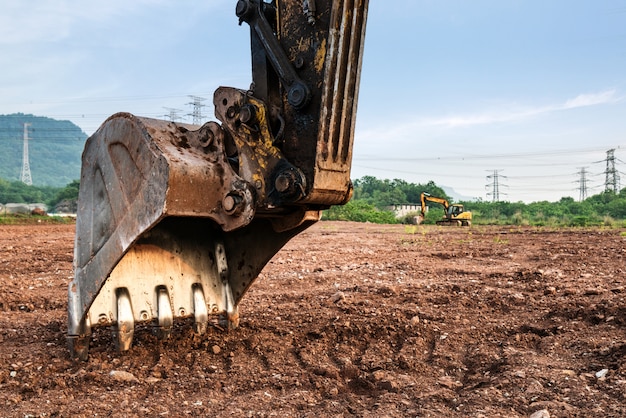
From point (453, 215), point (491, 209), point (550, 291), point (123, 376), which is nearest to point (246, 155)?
point (123, 376)

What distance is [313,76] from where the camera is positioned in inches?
134

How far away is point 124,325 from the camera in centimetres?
388

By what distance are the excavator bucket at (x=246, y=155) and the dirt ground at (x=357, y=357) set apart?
0.50m

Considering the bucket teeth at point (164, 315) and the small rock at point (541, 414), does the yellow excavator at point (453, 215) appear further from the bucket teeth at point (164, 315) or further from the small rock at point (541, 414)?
the small rock at point (541, 414)

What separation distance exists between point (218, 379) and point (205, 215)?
3.18 ft

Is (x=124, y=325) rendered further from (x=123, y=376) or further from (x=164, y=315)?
(x=123, y=376)

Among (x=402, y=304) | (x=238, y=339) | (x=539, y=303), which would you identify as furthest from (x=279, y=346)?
(x=539, y=303)

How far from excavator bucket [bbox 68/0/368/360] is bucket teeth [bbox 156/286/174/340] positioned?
0.21 meters

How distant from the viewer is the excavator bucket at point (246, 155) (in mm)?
3303

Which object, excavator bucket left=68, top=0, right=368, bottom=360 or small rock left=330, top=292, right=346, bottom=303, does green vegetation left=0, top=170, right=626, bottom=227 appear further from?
excavator bucket left=68, top=0, right=368, bottom=360

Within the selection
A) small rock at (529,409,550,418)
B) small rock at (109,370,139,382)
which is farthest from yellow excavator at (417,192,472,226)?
small rock at (529,409,550,418)

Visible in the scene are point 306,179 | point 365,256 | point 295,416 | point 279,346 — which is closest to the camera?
point 295,416

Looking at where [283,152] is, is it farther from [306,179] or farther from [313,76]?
[313,76]

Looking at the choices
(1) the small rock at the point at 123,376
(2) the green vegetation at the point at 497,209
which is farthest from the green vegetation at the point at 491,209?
(1) the small rock at the point at 123,376
